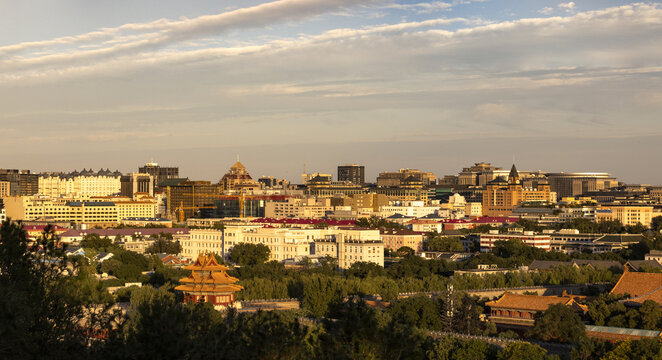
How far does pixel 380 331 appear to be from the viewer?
21.5m

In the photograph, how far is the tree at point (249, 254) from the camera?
8894 cm

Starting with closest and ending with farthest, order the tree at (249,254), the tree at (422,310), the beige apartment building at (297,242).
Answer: the tree at (422,310) → the beige apartment building at (297,242) → the tree at (249,254)

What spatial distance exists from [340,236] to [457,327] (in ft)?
125

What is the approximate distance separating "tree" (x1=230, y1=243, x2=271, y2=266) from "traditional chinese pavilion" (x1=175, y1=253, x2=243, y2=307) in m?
33.7

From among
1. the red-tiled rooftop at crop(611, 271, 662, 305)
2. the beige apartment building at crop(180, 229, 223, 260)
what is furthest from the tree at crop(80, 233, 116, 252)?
the red-tiled rooftop at crop(611, 271, 662, 305)

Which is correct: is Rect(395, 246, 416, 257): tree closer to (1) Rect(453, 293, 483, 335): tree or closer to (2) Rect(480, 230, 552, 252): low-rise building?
(2) Rect(480, 230, 552, 252): low-rise building

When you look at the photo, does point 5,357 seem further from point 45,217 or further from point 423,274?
point 45,217

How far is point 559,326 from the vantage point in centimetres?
4619

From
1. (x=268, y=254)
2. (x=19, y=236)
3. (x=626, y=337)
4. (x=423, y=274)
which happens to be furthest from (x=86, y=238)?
(x=19, y=236)

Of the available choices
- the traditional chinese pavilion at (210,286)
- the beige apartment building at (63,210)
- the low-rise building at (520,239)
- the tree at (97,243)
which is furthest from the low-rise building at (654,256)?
the beige apartment building at (63,210)

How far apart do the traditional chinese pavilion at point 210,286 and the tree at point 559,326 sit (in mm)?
14873

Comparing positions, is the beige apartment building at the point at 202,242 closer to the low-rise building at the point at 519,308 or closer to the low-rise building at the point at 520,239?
the low-rise building at the point at 520,239

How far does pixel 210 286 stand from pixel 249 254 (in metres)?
37.5

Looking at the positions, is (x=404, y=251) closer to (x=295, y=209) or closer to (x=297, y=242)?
(x=297, y=242)
